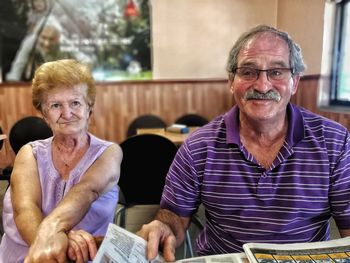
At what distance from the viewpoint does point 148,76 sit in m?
4.71

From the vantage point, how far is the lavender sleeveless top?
3.84 ft

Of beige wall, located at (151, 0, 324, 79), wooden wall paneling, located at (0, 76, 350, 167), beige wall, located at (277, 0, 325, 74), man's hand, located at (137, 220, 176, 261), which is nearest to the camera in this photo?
man's hand, located at (137, 220, 176, 261)

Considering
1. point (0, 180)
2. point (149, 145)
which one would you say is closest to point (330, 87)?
point (149, 145)

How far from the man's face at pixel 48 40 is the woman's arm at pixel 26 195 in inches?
137

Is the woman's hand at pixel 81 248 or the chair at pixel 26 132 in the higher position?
the woman's hand at pixel 81 248

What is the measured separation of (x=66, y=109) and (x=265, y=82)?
28.4 inches

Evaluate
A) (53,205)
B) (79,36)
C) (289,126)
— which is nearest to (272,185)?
(289,126)

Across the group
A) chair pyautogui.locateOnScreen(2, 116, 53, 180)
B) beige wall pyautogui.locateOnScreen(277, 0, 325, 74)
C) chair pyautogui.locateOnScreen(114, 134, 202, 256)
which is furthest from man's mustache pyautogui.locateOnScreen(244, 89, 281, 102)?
chair pyautogui.locateOnScreen(2, 116, 53, 180)

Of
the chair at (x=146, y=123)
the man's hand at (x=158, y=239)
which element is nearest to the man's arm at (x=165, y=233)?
the man's hand at (x=158, y=239)

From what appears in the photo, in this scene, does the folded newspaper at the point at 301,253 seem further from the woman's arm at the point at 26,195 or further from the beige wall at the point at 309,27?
the beige wall at the point at 309,27

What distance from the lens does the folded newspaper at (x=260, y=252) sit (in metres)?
0.75

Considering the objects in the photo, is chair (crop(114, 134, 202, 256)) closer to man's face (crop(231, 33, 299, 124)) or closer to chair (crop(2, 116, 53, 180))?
man's face (crop(231, 33, 299, 124))

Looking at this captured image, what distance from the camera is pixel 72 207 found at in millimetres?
980

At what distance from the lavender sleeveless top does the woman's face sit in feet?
0.38
